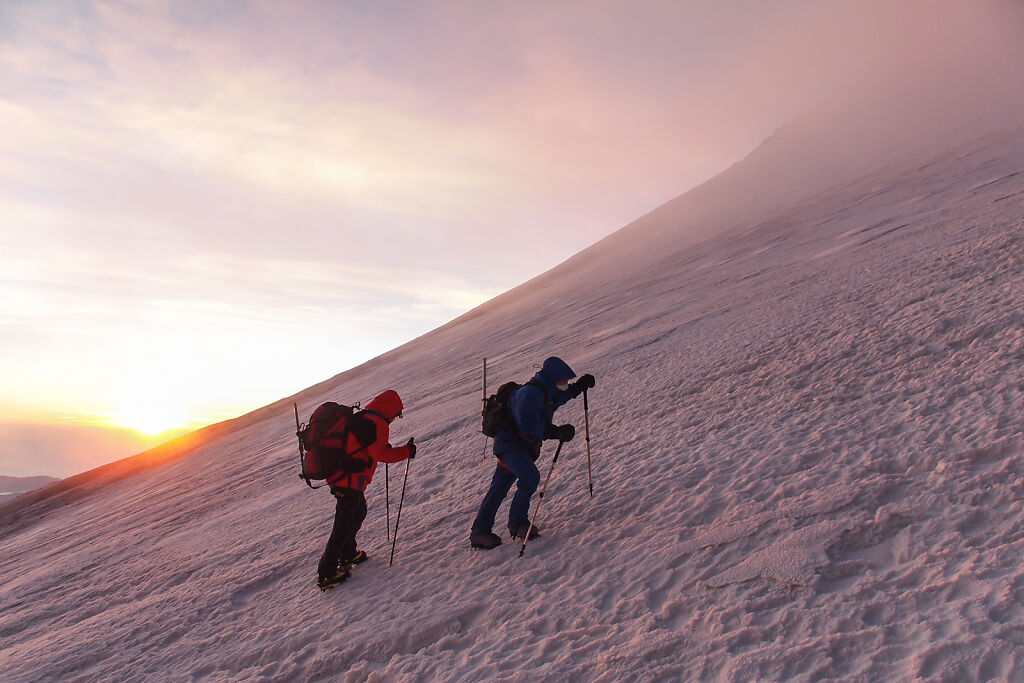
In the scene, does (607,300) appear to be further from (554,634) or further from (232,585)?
(554,634)

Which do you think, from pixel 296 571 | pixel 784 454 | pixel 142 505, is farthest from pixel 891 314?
pixel 142 505

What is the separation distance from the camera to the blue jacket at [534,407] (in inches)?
190

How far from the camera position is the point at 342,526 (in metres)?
5.19

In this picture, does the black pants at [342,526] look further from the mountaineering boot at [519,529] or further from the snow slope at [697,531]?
the mountaineering boot at [519,529]

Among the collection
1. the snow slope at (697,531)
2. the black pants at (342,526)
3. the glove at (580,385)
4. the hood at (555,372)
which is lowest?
the snow slope at (697,531)

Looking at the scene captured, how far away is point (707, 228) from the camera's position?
68.6 ft

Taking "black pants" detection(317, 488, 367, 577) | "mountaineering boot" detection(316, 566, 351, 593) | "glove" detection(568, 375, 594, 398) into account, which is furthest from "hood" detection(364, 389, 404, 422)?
"glove" detection(568, 375, 594, 398)

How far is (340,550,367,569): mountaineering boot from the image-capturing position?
5.34 metres

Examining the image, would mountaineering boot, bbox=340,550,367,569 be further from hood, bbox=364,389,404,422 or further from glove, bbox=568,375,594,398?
glove, bbox=568,375,594,398

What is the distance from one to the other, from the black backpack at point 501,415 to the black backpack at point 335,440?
91cm

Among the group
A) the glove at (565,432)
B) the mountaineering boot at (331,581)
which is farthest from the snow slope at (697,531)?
the glove at (565,432)

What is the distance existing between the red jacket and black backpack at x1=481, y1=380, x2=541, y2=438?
2.33 feet

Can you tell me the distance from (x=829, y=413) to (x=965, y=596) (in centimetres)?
246

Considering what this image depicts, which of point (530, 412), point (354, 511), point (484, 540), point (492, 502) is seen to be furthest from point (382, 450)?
point (530, 412)
